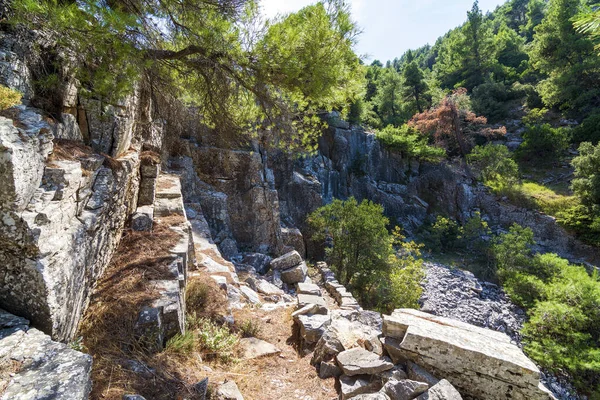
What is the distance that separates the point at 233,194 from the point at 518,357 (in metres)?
10.5

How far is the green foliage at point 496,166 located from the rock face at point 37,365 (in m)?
26.6

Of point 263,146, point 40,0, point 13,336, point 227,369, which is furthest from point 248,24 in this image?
point 263,146

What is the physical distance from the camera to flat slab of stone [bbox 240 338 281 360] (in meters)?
4.04

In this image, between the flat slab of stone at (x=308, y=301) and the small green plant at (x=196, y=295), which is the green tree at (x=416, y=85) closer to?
the flat slab of stone at (x=308, y=301)

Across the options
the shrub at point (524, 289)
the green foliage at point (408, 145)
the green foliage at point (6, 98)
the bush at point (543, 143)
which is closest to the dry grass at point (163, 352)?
the green foliage at point (6, 98)

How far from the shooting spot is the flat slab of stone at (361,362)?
3.61 meters

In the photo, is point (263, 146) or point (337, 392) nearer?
point (337, 392)

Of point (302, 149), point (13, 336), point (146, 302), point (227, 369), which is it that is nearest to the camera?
point (13, 336)

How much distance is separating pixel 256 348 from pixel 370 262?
8.39 metres

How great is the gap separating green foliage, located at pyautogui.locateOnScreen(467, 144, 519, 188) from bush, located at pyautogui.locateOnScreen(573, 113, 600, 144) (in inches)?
250

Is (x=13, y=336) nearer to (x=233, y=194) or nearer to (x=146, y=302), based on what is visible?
(x=146, y=302)

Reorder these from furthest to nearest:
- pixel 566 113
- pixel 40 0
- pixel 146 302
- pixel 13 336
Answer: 1. pixel 566 113
2. pixel 146 302
3. pixel 40 0
4. pixel 13 336

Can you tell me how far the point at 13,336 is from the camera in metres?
2.04

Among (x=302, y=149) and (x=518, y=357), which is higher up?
(x=302, y=149)
